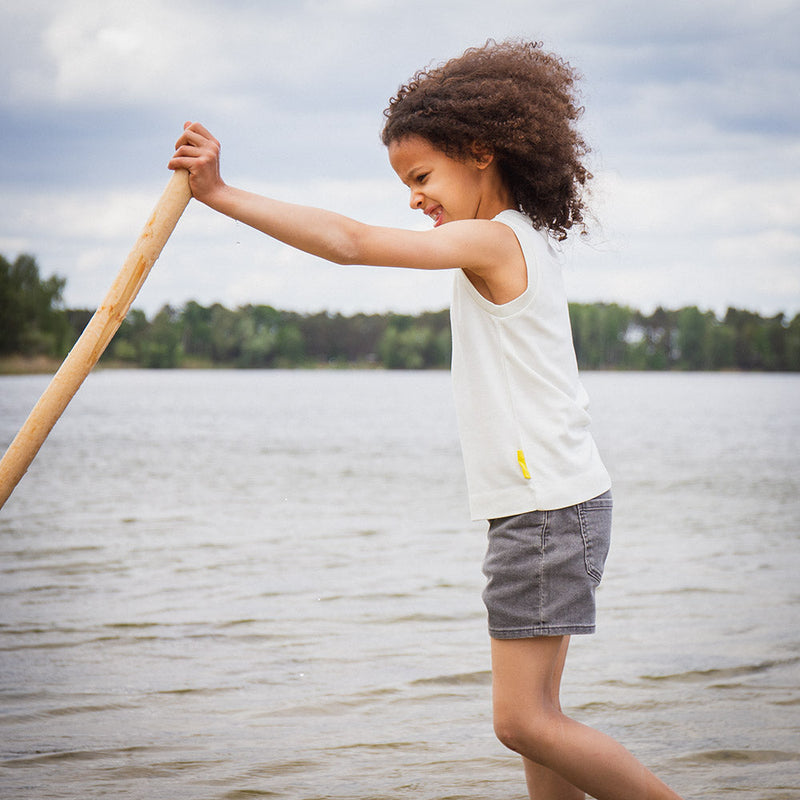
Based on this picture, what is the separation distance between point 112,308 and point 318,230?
0.38 m

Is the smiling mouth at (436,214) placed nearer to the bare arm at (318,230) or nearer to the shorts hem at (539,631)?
the bare arm at (318,230)

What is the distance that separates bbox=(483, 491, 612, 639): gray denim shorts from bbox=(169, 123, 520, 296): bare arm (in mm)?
516

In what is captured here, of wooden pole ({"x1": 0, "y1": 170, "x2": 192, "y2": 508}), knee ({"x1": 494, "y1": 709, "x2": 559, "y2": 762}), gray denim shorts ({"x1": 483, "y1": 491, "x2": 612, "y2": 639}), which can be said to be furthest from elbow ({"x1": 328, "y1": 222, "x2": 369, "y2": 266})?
knee ({"x1": 494, "y1": 709, "x2": 559, "y2": 762})

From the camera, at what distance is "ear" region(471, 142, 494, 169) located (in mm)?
2131

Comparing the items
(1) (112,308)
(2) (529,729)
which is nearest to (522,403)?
(2) (529,729)

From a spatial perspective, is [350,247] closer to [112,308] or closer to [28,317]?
[112,308]

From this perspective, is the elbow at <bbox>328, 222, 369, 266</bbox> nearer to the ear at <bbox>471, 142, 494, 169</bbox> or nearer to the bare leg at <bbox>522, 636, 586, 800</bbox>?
the ear at <bbox>471, 142, 494, 169</bbox>

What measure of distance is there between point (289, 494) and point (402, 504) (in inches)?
A: 44.8

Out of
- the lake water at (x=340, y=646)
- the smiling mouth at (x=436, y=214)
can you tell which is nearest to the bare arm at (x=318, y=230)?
the smiling mouth at (x=436, y=214)

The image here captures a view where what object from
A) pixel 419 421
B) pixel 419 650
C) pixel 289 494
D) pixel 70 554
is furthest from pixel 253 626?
pixel 419 421

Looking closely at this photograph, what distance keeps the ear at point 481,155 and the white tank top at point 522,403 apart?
0.64ft

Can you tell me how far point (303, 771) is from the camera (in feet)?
9.04

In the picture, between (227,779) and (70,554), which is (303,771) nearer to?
(227,779)

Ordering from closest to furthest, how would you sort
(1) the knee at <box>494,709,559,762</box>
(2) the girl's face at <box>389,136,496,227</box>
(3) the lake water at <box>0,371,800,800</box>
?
1. (1) the knee at <box>494,709,559,762</box>
2. (2) the girl's face at <box>389,136,496,227</box>
3. (3) the lake water at <box>0,371,800,800</box>
